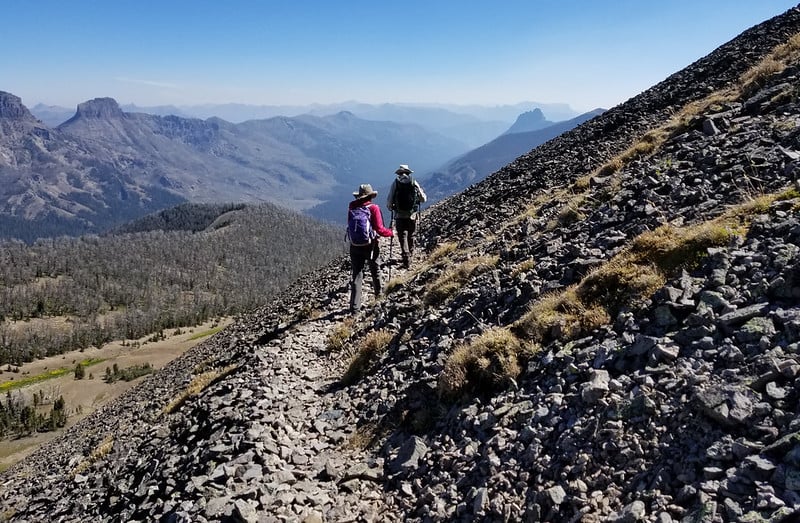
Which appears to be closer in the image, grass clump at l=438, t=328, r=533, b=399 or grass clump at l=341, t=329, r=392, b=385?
grass clump at l=438, t=328, r=533, b=399

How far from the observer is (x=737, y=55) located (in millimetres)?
31078

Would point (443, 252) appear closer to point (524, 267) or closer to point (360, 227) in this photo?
point (360, 227)

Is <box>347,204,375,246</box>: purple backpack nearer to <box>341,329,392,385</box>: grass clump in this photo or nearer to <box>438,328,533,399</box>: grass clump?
<box>341,329,392,385</box>: grass clump

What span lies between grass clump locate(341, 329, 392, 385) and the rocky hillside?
6 centimetres

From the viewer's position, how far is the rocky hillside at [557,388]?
522 cm

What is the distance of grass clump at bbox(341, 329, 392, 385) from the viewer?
12.0 m

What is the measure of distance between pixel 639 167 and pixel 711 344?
35.6 ft

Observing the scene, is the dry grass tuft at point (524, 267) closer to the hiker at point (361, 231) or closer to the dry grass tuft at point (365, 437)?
the dry grass tuft at point (365, 437)

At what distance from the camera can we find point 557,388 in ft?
23.4

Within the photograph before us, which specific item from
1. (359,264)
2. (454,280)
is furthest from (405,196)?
(454,280)

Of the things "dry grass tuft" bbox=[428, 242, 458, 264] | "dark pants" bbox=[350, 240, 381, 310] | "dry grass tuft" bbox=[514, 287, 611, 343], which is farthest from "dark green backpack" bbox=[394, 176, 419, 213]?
"dry grass tuft" bbox=[514, 287, 611, 343]

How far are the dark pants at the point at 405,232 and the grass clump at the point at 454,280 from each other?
17.5 ft

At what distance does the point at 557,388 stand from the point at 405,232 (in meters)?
14.6

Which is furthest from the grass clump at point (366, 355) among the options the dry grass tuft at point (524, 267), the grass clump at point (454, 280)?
the dry grass tuft at point (524, 267)
